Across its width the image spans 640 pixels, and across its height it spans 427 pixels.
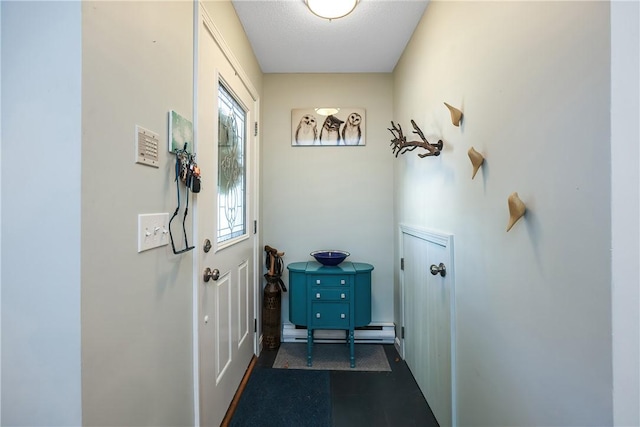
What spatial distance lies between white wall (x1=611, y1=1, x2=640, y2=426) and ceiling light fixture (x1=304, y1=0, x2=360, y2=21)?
1356mm

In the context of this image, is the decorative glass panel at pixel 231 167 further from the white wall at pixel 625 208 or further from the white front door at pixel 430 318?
the white wall at pixel 625 208

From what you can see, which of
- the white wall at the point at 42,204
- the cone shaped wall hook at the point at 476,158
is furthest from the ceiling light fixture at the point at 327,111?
the white wall at the point at 42,204

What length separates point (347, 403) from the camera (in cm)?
176

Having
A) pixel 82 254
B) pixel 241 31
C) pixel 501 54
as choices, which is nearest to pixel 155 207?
pixel 82 254

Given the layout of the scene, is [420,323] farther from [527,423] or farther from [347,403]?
[527,423]

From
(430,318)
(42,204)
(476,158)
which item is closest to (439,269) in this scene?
(430,318)

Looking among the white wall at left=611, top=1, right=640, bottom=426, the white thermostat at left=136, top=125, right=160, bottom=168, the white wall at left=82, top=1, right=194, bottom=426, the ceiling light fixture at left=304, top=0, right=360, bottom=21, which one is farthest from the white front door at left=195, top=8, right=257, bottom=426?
the white wall at left=611, top=1, right=640, bottom=426

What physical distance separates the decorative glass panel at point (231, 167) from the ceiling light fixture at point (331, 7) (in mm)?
714

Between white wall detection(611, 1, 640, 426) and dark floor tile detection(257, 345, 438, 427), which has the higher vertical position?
white wall detection(611, 1, 640, 426)

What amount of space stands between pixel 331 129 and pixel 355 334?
1.89m

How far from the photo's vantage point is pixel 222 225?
5.42 feet

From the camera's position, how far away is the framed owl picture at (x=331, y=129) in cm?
256

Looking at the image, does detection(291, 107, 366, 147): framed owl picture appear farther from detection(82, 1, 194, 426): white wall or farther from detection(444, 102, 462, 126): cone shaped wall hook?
detection(82, 1, 194, 426): white wall

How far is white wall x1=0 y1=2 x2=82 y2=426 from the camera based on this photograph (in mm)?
661
